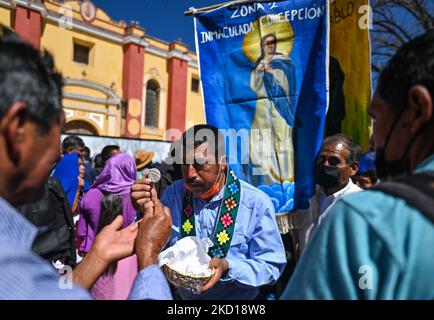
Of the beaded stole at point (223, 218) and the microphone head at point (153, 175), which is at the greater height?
the microphone head at point (153, 175)

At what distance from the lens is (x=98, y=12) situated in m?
16.9

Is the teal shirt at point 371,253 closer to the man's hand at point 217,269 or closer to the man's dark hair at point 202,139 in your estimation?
the man's hand at point 217,269

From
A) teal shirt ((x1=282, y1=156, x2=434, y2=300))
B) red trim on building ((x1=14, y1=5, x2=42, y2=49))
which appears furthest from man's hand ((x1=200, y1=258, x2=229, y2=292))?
red trim on building ((x1=14, y1=5, x2=42, y2=49))

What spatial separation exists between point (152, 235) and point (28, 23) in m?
15.0

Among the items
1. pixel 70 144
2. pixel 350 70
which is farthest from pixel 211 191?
pixel 70 144

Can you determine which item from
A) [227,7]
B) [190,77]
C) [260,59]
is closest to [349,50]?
[260,59]

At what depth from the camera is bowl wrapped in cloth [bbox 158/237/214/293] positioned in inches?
69.2

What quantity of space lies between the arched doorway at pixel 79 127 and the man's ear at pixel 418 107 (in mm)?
16255

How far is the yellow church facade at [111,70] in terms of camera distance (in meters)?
14.7

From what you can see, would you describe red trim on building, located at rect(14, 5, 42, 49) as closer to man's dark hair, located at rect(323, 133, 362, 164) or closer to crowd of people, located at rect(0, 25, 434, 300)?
man's dark hair, located at rect(323, 133, 362, 164)

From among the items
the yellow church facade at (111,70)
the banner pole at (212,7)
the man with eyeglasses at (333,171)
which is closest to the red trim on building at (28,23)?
the yellow church facade at (111,70)

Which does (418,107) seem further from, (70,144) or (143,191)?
(70,144)

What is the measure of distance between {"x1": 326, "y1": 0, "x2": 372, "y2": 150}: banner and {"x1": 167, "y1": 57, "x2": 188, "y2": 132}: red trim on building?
1732 cm

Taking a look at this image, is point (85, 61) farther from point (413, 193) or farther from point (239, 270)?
point (413, 193)
